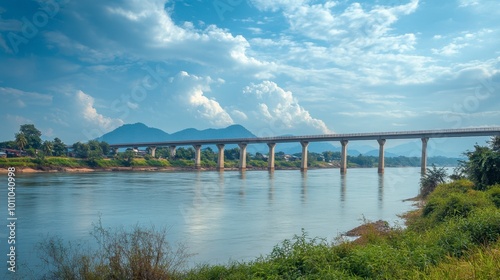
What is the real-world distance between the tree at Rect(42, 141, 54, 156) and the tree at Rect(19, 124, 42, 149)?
4.22 meters

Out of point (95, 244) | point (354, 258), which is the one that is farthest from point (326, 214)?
point (354, 258)

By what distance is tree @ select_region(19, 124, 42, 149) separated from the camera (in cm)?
8950

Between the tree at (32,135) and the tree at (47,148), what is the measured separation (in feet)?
13.8

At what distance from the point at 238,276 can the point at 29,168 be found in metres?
73.3

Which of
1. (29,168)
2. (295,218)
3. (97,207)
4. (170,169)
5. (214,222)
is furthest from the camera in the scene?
(170,169)

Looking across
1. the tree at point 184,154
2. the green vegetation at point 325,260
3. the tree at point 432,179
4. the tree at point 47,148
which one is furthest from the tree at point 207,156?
the green vegetation at point 325,260

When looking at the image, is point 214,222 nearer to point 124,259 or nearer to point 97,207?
Answer: point 97,207

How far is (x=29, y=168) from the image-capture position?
238 ft

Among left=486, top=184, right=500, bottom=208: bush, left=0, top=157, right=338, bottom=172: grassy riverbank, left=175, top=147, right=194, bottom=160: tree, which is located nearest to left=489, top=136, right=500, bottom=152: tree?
left=486, top=184, right=500, bottom=208: bush

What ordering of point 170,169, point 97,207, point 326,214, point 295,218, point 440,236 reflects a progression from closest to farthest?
point 440,236
point 295,218
point 326,214
point 97,207
point 170,169

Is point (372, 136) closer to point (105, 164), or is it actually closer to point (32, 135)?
point (105, 164)

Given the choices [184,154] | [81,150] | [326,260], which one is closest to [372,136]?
[184,154]

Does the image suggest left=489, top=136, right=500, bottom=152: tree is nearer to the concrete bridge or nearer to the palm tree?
the concrete bridge

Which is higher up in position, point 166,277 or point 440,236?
point 440,236
